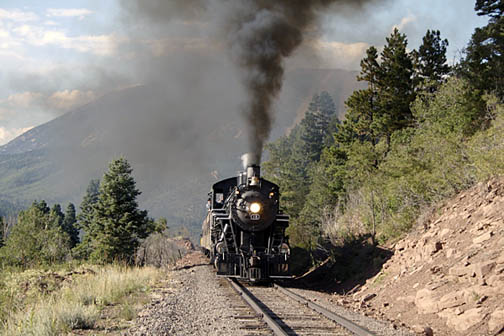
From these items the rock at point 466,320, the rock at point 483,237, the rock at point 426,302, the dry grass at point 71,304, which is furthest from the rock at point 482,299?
the dry grass at point 71,304

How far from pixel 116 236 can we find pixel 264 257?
68.3 feet

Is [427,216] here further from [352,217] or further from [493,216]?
[352,217]

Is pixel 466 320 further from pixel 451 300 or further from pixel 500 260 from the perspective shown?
pixel 500 260

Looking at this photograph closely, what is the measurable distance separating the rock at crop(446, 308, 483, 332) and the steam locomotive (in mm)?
7188

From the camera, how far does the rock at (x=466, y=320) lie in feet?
26.1

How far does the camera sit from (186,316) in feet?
30.6

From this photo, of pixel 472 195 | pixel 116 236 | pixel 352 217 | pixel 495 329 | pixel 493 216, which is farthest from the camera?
pixel 116 236

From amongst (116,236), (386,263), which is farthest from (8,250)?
(386,263)

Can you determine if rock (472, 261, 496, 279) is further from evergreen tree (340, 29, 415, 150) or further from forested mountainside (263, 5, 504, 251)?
evergreen tree (340, 29, 415, 150)

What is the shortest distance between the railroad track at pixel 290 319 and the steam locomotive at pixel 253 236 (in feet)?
8.53

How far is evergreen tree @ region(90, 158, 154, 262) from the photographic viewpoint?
1286 inches

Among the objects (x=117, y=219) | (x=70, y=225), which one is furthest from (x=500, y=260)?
(x=70, y=225)

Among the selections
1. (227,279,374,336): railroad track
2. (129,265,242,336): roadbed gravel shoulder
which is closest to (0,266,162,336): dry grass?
(129,265,242,336): roadbed gravel shoulder

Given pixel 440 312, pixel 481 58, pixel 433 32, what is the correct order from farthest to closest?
1. pixel 433 32
2. pixel 481 58
3. pixel 440 312
